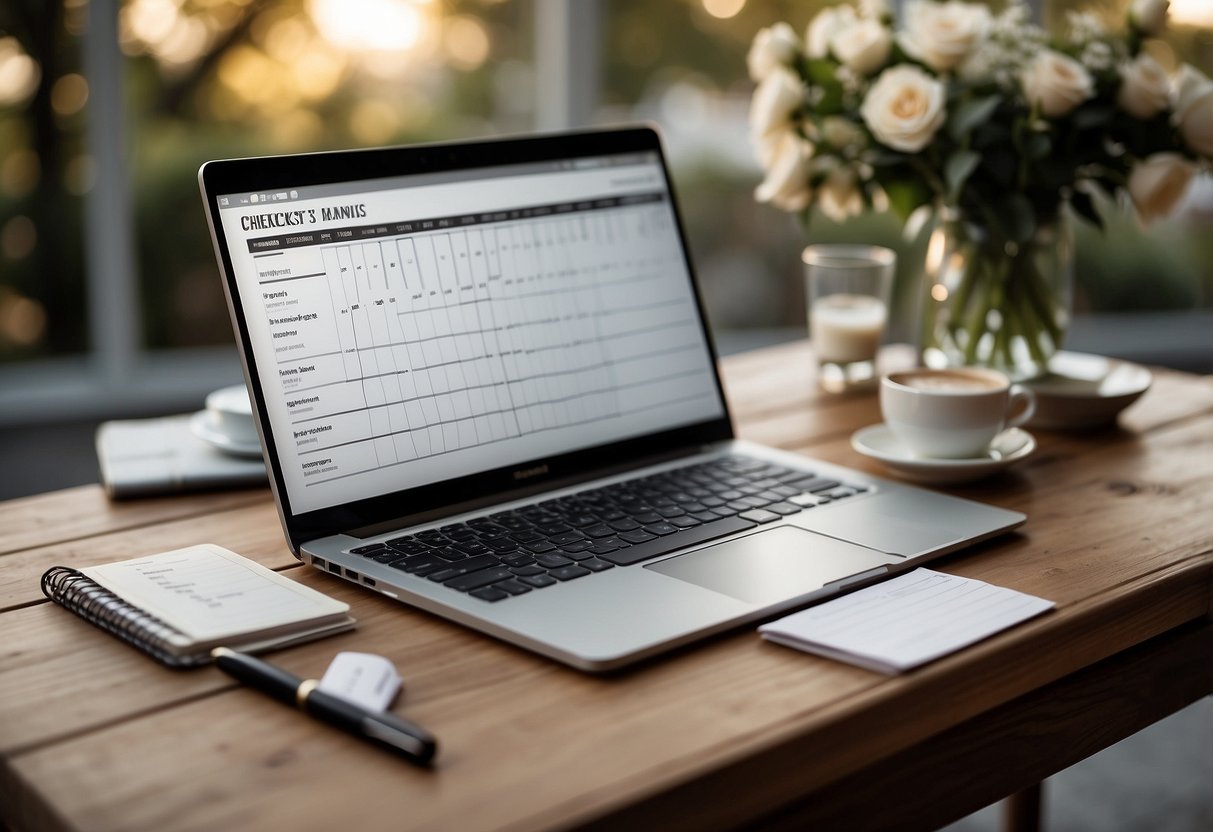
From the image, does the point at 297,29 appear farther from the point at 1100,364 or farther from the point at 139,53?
the point at 1100,364

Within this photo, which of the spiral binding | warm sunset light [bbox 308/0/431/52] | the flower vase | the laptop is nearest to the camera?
the spiral binding

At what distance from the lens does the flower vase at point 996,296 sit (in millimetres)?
1356

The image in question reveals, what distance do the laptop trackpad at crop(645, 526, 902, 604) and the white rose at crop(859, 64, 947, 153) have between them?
0.54m

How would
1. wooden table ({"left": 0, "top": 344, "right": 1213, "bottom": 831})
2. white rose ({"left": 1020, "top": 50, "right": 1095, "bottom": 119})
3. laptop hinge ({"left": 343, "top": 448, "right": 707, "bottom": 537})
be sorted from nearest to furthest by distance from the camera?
wooden table ({"left": 0, "top": 344, "right": 1213, "bottom": 831})
laptop hinge ({"left": 343, "top": 448, "right": 707, "bottom": 537})
white rose ({"left": 1020, "top": 50, "right": 1095, "bottom": 119})

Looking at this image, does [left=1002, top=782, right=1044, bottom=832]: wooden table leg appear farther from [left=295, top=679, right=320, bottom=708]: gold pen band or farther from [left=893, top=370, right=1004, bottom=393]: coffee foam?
[left=295, top=679, right=320, bottom=708]: gold pen band

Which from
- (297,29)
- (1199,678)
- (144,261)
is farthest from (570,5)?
(1199,678)

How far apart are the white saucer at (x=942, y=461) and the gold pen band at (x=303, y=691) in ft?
1.97

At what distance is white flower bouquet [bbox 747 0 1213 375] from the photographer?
127 cm

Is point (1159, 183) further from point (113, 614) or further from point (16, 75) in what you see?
point (16, 75)

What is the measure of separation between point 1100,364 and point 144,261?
80.7 inches

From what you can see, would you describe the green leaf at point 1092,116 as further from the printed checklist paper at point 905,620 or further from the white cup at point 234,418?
the white cup at point 234,418

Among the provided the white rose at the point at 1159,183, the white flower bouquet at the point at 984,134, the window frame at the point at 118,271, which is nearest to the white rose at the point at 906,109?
the white flower bouquet at the point at 984,134

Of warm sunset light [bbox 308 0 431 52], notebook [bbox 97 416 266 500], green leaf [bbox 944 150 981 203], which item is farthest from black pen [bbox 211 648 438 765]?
warm sunset light [bbox 308 0 431 52]

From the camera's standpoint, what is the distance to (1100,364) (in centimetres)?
146
